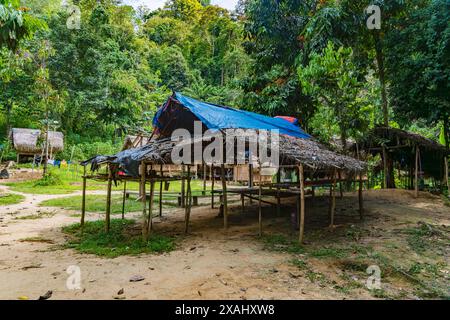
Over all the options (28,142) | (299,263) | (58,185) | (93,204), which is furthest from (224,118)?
(28,142)

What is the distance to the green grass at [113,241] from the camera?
637 cm

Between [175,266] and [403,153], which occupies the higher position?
[403,153]

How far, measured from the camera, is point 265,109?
1355 centimetres

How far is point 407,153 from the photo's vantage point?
14891 mm

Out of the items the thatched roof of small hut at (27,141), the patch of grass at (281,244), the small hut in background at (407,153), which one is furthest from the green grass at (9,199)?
the small hut in background at (407,153)

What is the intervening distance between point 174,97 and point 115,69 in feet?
65.2

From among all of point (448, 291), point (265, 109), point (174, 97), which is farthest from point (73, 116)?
point (448, 291)

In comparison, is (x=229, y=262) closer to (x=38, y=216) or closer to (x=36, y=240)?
(x=36, y=240)

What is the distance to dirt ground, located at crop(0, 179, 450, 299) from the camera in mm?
4414

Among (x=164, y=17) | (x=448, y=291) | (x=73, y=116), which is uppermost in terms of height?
(x=164, y=17)

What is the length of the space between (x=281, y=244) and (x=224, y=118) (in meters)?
3.57

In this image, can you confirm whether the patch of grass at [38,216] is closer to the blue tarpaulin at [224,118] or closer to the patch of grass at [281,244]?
the blue tarpaulin at [224,118]

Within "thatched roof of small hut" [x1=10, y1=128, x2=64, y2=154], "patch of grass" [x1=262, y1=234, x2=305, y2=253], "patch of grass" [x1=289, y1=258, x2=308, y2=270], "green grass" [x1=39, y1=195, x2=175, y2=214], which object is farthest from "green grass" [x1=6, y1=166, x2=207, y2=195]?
"patch of grass" [x1=289, y1=258, x2=308, y2=270]
